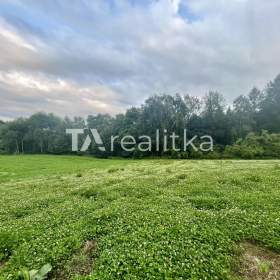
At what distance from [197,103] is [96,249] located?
7815 cm

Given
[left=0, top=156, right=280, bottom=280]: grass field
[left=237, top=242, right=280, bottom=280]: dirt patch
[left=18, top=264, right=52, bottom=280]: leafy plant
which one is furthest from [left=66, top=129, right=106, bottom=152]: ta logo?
[left=237, top=242, right=280, bottom=280]: dirt patch

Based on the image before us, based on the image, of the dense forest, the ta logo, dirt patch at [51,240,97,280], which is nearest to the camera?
dirt patch at [51,240,97,280]

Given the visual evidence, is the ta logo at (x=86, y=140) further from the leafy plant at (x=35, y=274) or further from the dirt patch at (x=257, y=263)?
the dirt patch at (x=257, y=263)

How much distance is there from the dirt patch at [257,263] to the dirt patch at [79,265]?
127 inches

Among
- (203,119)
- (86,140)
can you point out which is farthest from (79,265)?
(86,140)

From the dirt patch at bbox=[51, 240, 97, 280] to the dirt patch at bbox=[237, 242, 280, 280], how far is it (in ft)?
10.6

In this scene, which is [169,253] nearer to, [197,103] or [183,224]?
[183,224]

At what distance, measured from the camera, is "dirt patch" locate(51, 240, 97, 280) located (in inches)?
187

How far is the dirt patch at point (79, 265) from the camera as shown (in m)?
4.75

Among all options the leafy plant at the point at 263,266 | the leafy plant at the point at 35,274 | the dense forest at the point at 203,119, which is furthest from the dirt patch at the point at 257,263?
the dense forest at the point at 203,119

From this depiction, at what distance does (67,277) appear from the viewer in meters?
4.68

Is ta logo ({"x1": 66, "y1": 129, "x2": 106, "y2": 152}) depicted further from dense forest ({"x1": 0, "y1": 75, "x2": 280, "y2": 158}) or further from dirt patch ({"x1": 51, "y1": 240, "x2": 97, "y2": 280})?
dirt patch ({"x1": 51, "y1": 240, "x2": 97, "y2": 280})

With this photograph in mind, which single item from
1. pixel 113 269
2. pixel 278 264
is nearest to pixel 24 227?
pixel 113 269

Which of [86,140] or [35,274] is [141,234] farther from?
[86,140]
